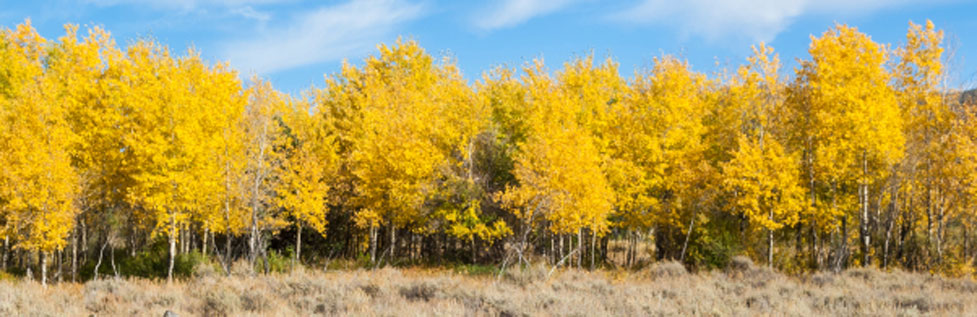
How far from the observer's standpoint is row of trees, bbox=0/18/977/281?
63.6 feet

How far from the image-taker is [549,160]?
19.0 metres

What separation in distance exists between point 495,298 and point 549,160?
7.75 meters

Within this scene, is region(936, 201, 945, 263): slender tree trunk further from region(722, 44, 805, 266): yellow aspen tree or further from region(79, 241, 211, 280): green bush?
region(79, 241, 211, 280): green bush

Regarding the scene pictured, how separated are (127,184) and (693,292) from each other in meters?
19.5

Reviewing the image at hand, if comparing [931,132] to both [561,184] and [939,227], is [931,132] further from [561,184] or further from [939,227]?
[561,184]

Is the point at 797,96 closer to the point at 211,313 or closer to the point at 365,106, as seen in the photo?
the point at 365,106

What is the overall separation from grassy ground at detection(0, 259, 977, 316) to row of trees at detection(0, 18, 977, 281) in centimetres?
473

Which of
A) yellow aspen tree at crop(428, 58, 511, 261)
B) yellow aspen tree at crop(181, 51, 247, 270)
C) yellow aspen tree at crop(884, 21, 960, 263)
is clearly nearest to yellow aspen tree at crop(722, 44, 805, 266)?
yellow aspen tree at crop(884, 21, 960, 263)

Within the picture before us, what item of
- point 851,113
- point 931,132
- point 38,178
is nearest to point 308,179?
point 38,178

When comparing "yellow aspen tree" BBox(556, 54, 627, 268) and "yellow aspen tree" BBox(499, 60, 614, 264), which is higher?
"yellow aspen tree" BBox(556, 54, 627, 268)

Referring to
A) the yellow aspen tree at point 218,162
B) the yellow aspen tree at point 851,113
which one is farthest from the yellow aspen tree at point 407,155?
the yellow aspen tree at point 851,113

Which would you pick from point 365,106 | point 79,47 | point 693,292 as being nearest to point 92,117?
point 79,47

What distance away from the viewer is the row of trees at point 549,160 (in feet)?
63.6

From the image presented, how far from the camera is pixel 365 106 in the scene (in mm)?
28641
